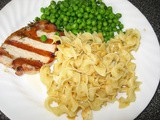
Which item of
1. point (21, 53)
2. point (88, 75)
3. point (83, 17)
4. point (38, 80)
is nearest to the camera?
point (88, 75)

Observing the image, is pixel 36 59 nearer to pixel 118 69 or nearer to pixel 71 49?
pixel 71 49

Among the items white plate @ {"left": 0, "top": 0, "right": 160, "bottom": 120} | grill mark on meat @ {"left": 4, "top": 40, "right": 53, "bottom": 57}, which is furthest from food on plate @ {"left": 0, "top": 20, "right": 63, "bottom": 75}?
white plate @ {"left": 0, "top": 0, "right": 160, "bottom": 120}

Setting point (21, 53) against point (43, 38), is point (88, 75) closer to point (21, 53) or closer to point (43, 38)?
point (43, 38)

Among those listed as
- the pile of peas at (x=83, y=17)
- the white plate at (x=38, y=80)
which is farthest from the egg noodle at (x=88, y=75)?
the pile of peas at (x=83, y=17)

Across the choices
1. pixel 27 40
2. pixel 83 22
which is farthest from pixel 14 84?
pixel 83 22

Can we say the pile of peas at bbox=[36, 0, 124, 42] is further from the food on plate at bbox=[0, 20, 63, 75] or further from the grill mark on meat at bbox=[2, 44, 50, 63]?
the grill mark on meat at bbox=[2, 44, 50, 63]

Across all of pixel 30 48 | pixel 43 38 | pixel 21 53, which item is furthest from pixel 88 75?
pixel 21 53
